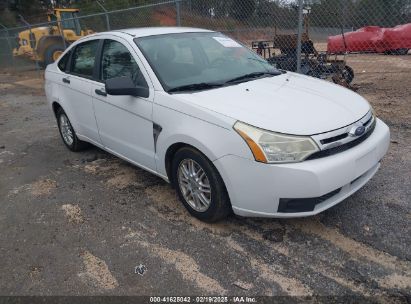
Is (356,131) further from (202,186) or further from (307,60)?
(307,60)

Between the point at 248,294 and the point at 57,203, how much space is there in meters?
2.37

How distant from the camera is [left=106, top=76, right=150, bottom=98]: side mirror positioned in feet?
11.4

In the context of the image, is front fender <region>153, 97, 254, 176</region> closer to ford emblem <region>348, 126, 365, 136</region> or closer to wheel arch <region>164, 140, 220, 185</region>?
wheel arch <region>164, 140, 220, 185</region>

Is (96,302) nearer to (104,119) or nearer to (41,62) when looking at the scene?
(104,119)

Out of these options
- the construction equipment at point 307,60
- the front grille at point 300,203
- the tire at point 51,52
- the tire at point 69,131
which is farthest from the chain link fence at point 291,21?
the front grille at point 300,203

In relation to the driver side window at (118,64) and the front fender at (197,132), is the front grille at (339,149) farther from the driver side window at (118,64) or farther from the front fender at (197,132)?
the driver side window at (118,64)

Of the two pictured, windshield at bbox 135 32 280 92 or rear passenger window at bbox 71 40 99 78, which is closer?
windshield at bbox 135 32 280 92

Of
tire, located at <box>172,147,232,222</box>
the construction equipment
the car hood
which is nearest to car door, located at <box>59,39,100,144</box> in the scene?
tire, located at <box>172,147,232,222</box>

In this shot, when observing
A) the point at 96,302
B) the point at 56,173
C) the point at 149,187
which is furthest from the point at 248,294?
the point at 56,173

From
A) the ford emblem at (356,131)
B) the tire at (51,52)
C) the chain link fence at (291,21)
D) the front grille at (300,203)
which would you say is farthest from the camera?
the tire at (51,52)

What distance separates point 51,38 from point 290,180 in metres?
17.0

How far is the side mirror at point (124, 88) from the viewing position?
3.47 meters

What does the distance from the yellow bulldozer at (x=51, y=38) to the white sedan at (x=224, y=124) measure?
13466mm

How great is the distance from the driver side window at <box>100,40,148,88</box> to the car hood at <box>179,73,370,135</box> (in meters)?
0.69
